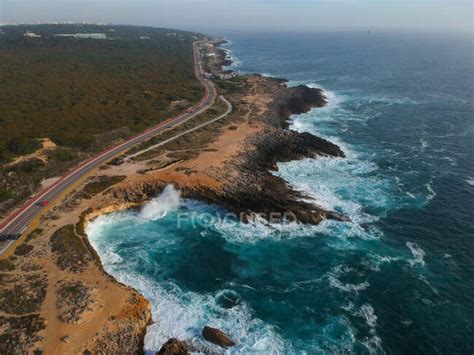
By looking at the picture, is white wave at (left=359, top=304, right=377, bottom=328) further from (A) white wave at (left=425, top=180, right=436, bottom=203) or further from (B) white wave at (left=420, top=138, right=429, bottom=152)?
(B) white wave at (left=420, top=138, right=429, bottom=152)

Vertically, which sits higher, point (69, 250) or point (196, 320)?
point (69, 250)

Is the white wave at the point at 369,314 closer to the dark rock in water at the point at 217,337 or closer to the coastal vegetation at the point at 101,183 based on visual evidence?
the dark rock in water at the point at 217,337

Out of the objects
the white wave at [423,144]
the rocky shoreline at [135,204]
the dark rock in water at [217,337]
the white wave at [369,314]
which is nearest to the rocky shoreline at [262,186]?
the rocky shoreline at [135,204]

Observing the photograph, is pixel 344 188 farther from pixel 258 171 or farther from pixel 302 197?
pixel 258 171

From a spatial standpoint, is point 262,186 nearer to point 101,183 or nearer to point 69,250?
point 101,183

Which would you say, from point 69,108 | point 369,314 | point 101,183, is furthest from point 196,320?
point 69,108
